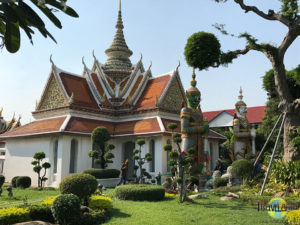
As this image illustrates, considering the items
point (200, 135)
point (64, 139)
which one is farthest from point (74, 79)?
point (200, 135)

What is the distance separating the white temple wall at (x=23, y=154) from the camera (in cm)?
1778

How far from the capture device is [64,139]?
1667 cm

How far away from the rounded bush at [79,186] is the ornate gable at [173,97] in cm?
1078

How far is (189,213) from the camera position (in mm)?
7961

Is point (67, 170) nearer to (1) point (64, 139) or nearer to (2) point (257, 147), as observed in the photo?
(1) point (64, 139)

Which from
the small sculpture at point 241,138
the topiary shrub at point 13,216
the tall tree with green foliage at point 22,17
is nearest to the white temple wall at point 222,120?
the small sculpture at point 241,138

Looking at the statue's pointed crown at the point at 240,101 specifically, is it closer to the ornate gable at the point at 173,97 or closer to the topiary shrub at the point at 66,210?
the ornate gable at the point at 173,97

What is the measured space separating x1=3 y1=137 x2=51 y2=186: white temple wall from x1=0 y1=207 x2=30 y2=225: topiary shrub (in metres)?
10.7

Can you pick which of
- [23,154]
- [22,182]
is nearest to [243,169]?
[22,182]

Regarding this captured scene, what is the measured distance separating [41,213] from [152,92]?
13.9m

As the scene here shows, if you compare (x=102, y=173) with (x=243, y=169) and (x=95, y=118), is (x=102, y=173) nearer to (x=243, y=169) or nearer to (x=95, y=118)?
(x=95, y=118)

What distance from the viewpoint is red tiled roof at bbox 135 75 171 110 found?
1953cm

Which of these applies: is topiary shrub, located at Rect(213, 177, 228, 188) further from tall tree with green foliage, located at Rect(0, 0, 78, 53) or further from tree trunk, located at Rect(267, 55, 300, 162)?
tall tree with green foliage, located at Rect(0, 0, 78, 53)

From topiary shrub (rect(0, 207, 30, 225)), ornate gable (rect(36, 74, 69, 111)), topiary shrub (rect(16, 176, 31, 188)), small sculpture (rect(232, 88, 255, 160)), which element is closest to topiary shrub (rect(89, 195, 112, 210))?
topiary shrub (rect(0, 207, 30, 225))
